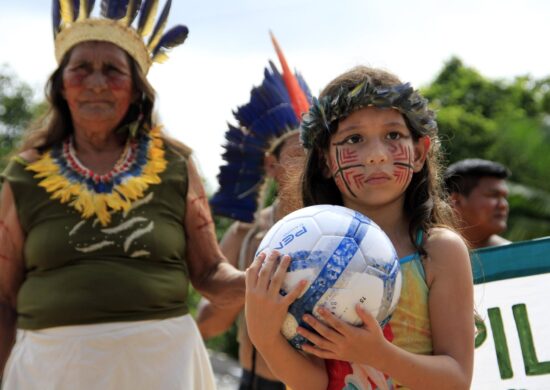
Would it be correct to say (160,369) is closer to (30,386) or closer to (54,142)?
(30,386)

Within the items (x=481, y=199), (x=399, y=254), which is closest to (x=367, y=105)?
(x=399, y=254)

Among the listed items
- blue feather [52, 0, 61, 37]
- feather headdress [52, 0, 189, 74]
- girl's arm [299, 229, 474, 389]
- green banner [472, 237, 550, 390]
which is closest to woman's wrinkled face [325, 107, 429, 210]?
girl's arm [299, 229, 474, 389]

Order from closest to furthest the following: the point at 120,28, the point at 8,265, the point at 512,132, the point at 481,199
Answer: the point at 8,265, the point at 120,28, the point at 481,199, the point at 512,132

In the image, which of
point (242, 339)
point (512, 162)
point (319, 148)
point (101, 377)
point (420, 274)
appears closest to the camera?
point (420, 274)

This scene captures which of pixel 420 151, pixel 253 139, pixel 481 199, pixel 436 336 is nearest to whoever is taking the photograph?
pixel 436 336

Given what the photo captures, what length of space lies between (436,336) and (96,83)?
1.93m

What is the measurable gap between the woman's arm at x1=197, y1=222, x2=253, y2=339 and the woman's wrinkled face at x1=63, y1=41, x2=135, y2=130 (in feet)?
4.92

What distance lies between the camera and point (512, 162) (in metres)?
20.2

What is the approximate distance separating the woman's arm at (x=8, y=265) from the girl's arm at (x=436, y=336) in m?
1.80

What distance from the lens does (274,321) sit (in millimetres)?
2375

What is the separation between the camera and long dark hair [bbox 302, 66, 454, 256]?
2.82 meters

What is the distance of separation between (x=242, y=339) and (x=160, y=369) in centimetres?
137

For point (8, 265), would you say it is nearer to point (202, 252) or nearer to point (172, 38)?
point (202, 252)

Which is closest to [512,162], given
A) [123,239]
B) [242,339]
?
[242,339]
